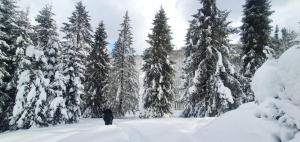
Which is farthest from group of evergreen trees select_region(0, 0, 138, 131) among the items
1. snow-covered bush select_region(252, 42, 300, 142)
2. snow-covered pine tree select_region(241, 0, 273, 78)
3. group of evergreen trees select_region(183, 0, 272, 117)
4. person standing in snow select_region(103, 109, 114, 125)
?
snow-covered bush select_region(252, 42, 300, 142)

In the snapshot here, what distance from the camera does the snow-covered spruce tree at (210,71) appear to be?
83.3 ft

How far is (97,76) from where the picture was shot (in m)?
42.2

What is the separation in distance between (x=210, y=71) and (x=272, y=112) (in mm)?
17025

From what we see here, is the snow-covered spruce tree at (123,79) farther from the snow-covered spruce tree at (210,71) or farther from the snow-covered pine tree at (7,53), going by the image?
the snow-covered spruce tree at (210,71)

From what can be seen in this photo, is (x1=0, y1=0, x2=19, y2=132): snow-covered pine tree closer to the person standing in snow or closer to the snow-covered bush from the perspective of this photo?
the person standing in snow

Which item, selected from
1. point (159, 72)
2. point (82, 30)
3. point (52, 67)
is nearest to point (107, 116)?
point (52, 67)

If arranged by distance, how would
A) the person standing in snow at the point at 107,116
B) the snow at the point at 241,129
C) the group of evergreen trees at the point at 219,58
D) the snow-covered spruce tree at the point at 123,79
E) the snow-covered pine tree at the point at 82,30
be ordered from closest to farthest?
the snow at the point at 241,129 → the person standing in snow at the point at 107,116 → the group of evergreen trees at the point at 219,58 → the snow-covered pine tree at the point at 82,30 → the snow-covered spruce tree at the point at 123,79

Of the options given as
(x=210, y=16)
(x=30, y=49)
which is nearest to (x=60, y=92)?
(x=30, y=49)

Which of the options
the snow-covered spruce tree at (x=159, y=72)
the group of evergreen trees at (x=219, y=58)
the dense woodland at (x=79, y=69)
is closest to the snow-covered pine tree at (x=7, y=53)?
the dense woodland at (x=79, y=69)

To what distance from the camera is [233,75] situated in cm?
2714

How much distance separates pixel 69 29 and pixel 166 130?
2657 cm

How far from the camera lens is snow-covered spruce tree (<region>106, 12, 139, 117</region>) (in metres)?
42.7

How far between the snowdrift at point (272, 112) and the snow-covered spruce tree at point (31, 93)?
20.4 meters

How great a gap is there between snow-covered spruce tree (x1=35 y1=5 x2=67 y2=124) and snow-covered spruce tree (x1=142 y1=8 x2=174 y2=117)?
356 inches
